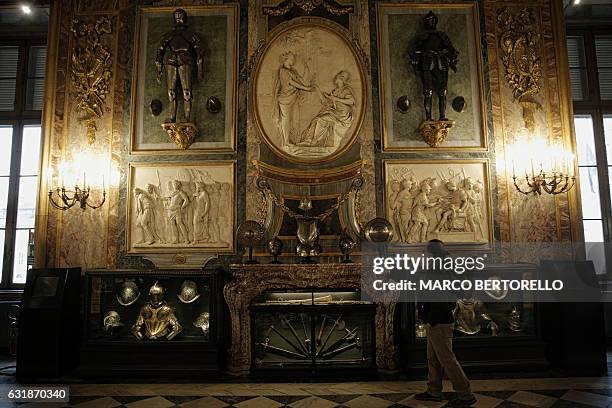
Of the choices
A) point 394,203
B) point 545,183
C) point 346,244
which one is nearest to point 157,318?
point 346,244

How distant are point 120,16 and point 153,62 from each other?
86 cm

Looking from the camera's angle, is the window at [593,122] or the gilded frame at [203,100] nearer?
the gilded frame at [203,100]

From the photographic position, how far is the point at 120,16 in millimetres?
6914

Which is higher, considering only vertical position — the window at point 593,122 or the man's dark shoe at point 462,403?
the window at point 593,122

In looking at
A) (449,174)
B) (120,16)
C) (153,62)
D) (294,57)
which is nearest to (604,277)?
(449,174)

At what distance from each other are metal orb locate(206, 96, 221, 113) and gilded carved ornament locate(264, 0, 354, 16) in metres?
1.48

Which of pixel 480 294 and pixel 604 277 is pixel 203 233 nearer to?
pixel 480 294

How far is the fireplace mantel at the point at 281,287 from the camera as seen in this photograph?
5754mm

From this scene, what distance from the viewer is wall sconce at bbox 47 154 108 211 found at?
645cm

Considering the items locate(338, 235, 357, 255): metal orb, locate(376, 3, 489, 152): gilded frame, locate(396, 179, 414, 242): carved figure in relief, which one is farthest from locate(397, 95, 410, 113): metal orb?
locate(338, 235, 357, 255): metal orb

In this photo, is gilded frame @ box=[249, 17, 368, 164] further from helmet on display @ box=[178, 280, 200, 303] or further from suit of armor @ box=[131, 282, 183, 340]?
suit of armor @ box=[131, 282, 183, 340]

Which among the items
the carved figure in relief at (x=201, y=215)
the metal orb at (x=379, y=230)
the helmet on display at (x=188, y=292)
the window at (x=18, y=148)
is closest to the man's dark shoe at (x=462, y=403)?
the metal orb at (x=379, y=230)

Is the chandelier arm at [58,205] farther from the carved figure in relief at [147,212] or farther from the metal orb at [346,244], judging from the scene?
the metal orb at [346,244]

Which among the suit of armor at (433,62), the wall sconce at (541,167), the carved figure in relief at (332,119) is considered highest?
the suit of armor at (433,62)
